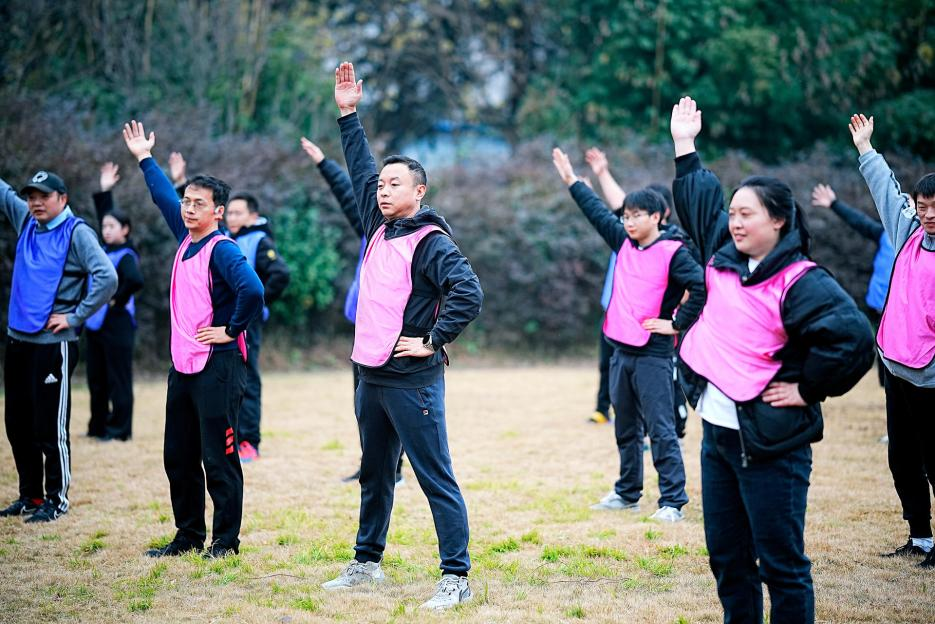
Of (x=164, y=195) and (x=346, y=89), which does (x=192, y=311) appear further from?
(x=346, y=89)

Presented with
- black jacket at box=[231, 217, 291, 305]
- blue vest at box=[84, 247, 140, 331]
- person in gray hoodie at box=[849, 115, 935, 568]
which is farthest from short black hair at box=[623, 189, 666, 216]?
blue vest at box=[84, 247, 140, 331]

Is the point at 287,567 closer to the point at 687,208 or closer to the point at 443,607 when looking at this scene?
the point at 443,607

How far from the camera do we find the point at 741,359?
3576 millimetres

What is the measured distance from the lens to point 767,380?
11.6ft

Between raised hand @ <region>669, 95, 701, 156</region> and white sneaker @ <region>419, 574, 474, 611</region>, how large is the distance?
2344 mm

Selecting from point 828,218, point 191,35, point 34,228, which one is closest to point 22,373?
point 34,228

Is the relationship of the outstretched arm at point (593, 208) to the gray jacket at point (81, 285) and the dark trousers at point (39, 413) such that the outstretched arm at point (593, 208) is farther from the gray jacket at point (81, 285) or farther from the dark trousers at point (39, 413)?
the dark trousers at point (39, 413)

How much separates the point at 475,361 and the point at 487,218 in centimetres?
247

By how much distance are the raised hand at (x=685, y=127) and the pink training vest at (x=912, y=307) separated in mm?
1570

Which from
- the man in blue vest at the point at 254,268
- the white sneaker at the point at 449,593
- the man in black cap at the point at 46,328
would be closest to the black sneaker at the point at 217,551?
the white sneaker at the point at 449,593

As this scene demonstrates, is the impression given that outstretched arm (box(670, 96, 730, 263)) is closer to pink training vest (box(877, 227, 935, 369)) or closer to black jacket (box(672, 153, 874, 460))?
black jacket (box(672, 153, 874, 460))

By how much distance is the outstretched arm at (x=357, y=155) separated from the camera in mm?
4859

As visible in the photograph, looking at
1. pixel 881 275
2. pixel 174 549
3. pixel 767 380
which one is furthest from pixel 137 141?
pixel 881 275

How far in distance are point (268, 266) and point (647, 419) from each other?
3588mm
